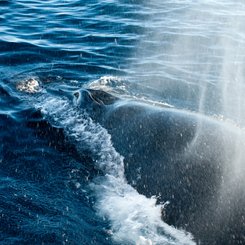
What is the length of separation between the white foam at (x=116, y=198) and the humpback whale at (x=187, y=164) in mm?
156

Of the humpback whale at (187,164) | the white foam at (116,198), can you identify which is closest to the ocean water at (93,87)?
the white foam at (116,198)

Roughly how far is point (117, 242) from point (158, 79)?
707 cm

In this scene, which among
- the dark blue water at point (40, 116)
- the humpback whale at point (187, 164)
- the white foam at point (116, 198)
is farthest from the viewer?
the dark blue water at point (40, 116)

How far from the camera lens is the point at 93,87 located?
12.0 m

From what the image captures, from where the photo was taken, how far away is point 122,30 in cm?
1711

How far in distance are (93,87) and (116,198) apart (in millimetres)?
4697

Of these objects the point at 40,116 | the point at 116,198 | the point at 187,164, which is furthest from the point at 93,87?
the point at 187,164

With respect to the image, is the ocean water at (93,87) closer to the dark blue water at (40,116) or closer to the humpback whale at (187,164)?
the dark blue water at (40,116)

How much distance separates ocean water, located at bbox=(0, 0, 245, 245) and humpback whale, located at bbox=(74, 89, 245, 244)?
5.5 inches

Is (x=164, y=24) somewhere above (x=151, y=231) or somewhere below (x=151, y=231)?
above

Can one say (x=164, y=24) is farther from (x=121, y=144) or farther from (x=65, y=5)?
(x=121, y=144)

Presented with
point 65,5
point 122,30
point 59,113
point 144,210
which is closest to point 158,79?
point 59,113

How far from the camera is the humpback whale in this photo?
6492mm

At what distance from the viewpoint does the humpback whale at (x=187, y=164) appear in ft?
21.3
